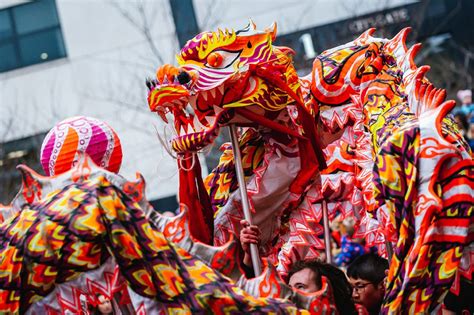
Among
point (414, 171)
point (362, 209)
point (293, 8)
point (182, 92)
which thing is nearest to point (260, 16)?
point (293, 8)

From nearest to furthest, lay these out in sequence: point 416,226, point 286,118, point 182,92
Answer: point 416,226 → point 182,92 → point 286,118

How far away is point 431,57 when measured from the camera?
11.9m

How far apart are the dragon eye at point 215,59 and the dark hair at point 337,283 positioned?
2.82ft

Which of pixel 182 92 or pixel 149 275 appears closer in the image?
pixel 149 275

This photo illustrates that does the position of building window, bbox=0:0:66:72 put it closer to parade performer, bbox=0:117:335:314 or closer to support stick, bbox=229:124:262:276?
support stick, bbox=229:124:262:276

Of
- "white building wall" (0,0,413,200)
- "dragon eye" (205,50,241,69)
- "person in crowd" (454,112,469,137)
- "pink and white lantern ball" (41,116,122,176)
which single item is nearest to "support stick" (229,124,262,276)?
"dragon eye" (205,50,241,69)

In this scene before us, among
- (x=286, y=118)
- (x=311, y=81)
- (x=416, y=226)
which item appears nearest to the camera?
(x=416, y=226)

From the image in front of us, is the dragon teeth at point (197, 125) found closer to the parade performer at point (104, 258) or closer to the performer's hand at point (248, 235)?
the performer's hand at point (248, 235)

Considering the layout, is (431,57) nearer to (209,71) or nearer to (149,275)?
(209,71)

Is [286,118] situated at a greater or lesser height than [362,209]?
greater

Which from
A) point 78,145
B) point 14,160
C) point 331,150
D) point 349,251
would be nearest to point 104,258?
point 78,145

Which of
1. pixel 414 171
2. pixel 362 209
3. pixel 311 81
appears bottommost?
pixel 362 209

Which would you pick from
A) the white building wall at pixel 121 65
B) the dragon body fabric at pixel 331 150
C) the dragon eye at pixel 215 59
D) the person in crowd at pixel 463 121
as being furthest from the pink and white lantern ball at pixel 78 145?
the white building wall at pixel 121 65

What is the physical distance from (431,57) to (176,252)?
9.71 m
